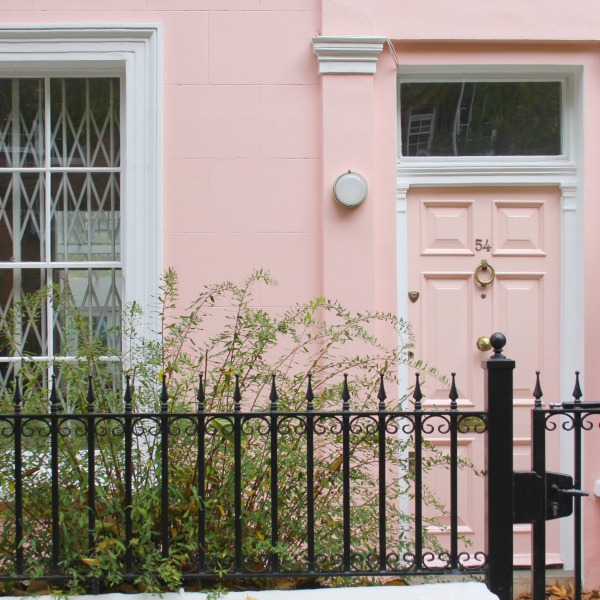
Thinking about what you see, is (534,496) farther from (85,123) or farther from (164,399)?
(85,123)

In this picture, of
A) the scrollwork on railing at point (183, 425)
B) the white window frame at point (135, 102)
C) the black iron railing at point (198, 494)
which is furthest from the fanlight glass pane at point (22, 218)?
the scrollwork on railing at point (183, 425)

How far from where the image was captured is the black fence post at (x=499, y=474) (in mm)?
3371

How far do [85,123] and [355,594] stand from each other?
329cm

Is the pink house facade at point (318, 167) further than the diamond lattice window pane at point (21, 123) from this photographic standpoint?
No

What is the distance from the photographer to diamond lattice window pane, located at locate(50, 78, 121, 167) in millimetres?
5113

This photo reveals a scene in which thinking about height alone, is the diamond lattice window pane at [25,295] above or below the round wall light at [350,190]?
below

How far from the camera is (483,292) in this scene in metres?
5.19

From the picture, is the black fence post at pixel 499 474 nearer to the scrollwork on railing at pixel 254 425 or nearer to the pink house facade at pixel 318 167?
the scrollwork on railing at pixel 254 425

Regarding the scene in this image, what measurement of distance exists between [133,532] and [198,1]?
10.4 feet

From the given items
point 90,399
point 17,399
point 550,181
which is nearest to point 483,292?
point 550,181

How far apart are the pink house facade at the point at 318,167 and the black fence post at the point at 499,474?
1.60 meters

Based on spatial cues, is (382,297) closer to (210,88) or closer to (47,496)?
(210,88)

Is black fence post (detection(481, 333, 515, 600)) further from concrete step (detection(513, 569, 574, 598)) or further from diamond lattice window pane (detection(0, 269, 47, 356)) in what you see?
diamond lattice window pane (detection(0, 269, 47, 356))

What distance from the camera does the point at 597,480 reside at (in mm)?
5012
